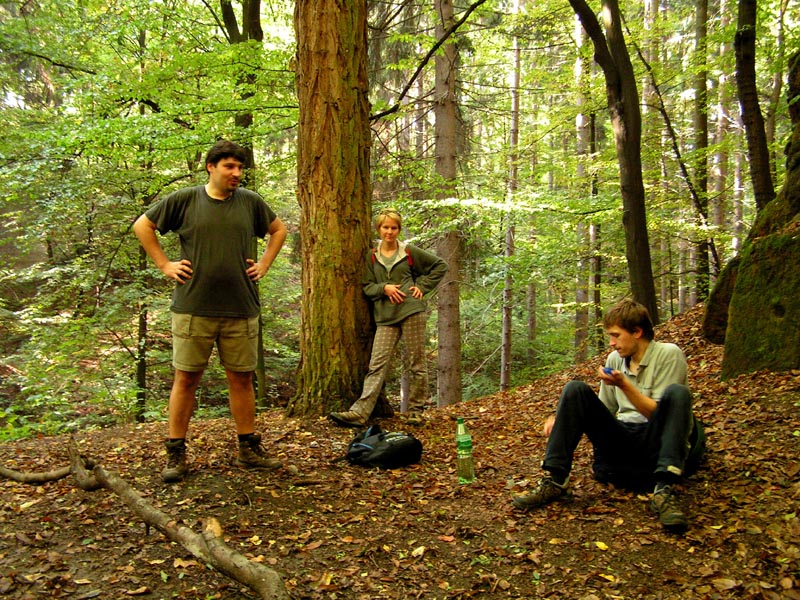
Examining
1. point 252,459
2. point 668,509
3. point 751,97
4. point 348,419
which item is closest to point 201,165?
point 348,419

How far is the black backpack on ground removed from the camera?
158 inches

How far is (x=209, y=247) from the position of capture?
344 centimetres

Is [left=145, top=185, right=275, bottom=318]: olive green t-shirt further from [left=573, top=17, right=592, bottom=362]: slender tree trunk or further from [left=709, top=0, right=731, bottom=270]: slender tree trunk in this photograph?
[left=709, top=0, right=731, bottom=270]: slender tree trunk

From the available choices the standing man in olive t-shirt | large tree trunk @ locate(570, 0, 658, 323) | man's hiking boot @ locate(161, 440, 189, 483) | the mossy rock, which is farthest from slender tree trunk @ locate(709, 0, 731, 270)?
man's hiking boot @ locate(161, 440, 189, 483)

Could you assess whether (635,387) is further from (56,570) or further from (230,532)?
(56,570)

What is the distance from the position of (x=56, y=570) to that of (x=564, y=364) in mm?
14067

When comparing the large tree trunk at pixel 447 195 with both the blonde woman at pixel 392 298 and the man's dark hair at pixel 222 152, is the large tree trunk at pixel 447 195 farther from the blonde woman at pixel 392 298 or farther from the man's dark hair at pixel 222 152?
the man's dark hair at pixel 222 152

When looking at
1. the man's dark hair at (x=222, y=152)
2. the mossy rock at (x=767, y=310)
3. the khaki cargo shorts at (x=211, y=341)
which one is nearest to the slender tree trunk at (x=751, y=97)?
the mossy rock at (x=767, y=310)

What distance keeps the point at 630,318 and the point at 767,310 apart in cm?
214

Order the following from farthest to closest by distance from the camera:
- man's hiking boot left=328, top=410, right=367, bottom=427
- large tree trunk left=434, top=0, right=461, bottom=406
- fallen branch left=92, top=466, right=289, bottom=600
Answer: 1. large tree trunk left=434, top=0, right=461, bottom=406
2. man's hiking boot left=328, top=410, right=367, bottom=427
3. fallen branch left=92, top=466, right=289, bottom=600

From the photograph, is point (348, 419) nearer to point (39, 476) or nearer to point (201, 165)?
point (39, 476)

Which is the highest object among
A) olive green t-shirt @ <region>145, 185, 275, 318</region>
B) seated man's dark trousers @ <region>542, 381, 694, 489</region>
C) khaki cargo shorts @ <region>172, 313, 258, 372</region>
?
olive green t-shirt @ <region>145, 185, 275, 318</region>

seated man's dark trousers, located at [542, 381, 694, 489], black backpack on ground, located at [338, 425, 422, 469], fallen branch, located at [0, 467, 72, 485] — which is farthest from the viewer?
black backpack on ground, located at [338, 425, 422, 469]

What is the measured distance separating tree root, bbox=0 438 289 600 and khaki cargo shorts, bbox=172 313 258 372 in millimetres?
825
